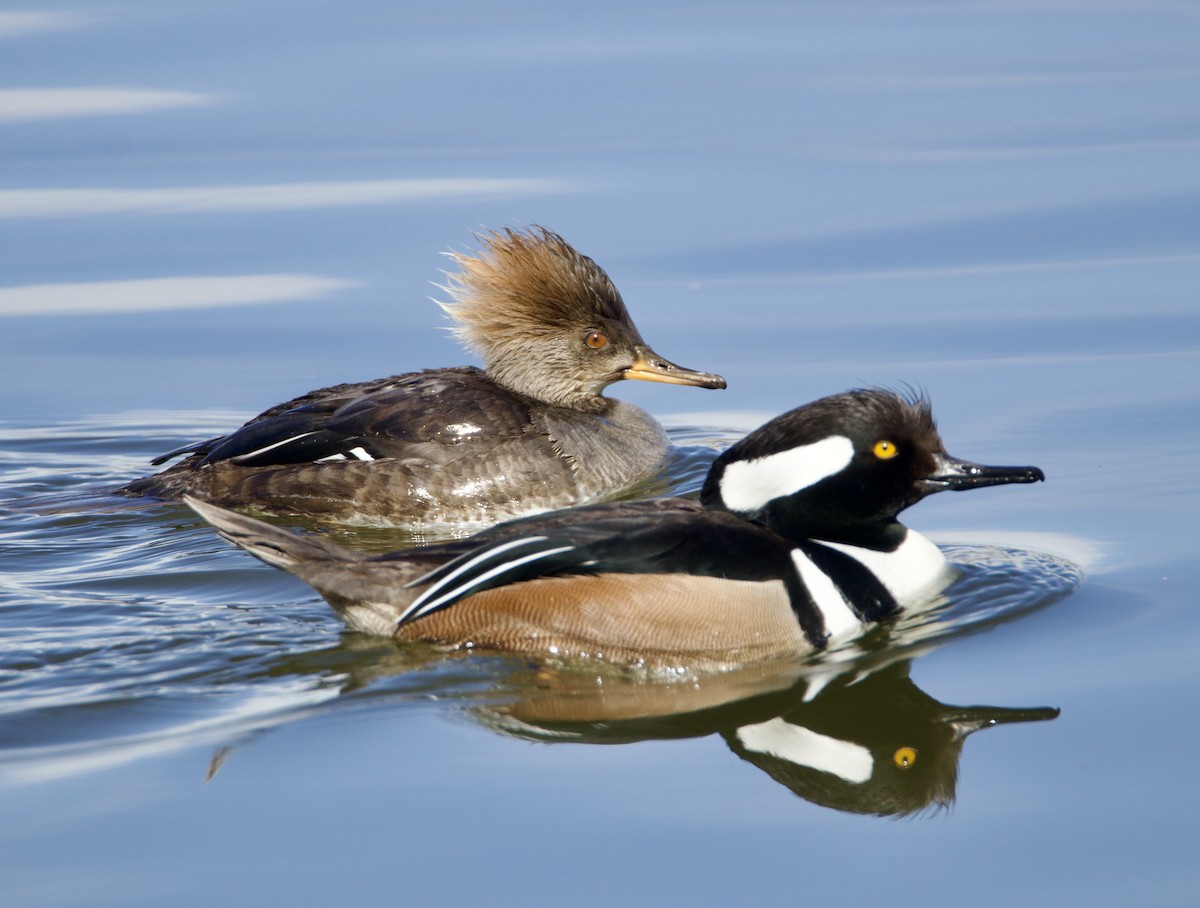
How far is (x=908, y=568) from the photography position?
802 cm

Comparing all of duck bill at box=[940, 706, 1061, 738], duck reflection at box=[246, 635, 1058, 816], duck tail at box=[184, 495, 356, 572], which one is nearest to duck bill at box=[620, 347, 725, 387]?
duck reflection at box=[246, 635, 1058, 816]

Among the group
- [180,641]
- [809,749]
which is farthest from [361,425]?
[809,749]

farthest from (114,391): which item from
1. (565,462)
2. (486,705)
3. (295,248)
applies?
(486,705)

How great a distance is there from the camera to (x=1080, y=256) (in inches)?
535

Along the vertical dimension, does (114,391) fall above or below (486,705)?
above

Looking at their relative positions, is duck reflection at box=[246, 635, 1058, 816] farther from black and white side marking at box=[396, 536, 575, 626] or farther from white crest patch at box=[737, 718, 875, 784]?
black and white side marking at box=[396, 536, 575, 626]

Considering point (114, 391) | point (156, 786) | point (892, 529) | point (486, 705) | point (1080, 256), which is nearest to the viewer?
point (156, 786)

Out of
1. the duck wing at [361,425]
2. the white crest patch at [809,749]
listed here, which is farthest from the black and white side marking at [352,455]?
the white crest patch at [809,749]

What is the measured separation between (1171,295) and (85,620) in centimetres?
812

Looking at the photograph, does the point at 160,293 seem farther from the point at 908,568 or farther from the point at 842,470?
the point at 908,568

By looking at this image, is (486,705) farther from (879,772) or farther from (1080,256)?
(1080,256)

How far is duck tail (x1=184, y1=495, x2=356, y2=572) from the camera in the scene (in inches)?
295

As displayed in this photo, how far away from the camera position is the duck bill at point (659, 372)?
1106 centimetres

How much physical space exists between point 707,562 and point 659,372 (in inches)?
159
